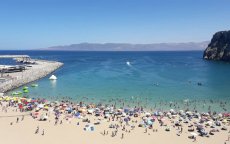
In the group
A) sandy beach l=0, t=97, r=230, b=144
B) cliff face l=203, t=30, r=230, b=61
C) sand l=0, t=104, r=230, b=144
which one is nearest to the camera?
sand l=0, t=104, r=230, b=144

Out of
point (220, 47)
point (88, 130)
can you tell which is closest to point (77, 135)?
point (88, 130)

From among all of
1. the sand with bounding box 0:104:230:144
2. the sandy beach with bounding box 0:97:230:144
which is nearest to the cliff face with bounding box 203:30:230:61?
the sandy beach with bounding box 0:97:230:144

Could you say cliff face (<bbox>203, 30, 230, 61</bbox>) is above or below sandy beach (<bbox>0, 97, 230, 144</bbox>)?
above

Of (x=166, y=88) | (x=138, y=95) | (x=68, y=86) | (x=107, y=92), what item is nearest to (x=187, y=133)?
(x=138, y=95)

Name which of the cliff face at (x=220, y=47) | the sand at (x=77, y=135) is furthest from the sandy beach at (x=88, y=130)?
the cliff face at (x=220, y=47)

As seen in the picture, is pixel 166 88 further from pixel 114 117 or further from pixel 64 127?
pixel 64 127

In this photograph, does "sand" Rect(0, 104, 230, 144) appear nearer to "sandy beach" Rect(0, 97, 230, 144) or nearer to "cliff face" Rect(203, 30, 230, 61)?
"sandy beach" Rect(0, 97, 230, 144)

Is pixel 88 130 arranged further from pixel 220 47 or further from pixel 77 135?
pixel 220 47
